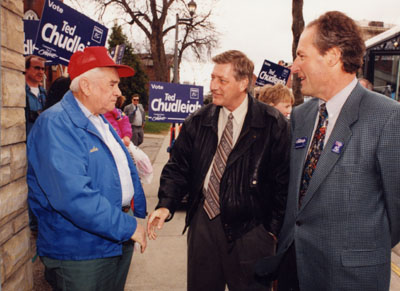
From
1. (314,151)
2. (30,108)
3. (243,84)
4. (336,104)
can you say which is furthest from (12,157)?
(30,108)

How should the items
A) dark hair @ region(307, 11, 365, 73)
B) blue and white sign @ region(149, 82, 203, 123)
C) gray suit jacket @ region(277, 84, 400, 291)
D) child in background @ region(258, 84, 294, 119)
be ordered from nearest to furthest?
gray suit jacket @ region(277, 84, 400, 291)
dark hair @ region(307, 11, 365, 73)
child in background @ region(258, 84, 294, 119)
blue and white sign @ region(149, 82, 203, 123)

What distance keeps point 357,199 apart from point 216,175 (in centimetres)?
96

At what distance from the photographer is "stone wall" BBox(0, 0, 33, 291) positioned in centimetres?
168

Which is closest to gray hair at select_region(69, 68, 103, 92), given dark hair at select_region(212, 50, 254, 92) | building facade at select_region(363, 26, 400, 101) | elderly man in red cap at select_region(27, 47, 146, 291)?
elderly man in red cap at select_region(27, 47, 146, 291)

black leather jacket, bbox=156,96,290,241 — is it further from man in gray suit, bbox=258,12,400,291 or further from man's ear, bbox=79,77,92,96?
man's ear, bbox=79,77,92,96

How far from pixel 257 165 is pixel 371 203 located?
2.58ft

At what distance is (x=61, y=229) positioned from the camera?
6.07 feet

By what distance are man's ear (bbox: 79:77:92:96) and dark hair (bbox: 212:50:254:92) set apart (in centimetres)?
99

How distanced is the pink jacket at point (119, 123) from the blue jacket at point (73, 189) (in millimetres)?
3156

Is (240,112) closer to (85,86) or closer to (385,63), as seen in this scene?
(85,86)

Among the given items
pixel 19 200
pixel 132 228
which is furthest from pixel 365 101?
pixel 19 200

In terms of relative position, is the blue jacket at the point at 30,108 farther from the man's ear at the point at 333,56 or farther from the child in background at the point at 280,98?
the man's ear at the point at 333,56

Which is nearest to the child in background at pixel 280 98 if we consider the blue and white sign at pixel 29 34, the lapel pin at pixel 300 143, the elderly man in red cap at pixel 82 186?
the lapel pin at pixel 300 143

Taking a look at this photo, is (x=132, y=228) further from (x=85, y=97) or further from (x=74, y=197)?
(x=85, y=97)
